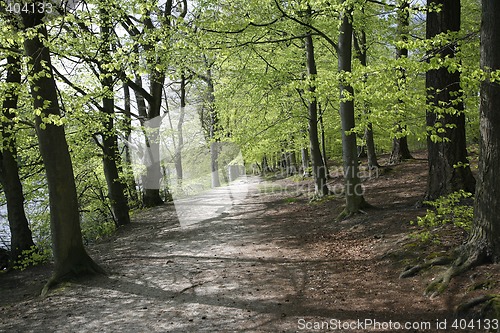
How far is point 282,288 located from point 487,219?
3.40m

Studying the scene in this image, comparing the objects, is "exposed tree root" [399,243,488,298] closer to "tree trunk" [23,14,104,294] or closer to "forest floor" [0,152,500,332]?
"forest floor" [0,152,500,332]

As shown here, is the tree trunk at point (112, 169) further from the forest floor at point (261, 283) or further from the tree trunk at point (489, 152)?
the tree trunk at point (489, 152)

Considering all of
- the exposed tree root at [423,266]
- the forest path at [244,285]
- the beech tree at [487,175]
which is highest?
the beech tree at [487,175]

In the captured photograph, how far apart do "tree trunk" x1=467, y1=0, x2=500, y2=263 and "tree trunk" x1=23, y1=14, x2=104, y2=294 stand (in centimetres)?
751

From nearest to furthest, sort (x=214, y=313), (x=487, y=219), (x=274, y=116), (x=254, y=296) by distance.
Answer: (x=487, y=219) < (x=214, y=313) < (x=254, y=296) < (x=274, y=116)

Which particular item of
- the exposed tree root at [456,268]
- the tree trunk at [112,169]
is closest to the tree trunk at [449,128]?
the exposed tree root at [456,268]

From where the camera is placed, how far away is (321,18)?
12539mm

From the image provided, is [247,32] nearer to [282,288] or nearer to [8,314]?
[282,288]

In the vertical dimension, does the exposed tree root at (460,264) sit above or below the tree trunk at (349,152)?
below

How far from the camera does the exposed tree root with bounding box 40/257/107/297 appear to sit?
25.8 feet

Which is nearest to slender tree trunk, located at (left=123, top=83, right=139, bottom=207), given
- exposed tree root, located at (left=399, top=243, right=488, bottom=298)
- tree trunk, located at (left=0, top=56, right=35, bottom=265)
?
tree trunk, located at (left=0, top=56, right=35, bottom=265)

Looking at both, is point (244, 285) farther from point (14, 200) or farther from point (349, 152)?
point (14, 200)

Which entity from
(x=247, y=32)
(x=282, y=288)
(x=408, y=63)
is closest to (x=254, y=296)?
(x=282, y=288)

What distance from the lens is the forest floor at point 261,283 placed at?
5.34m
